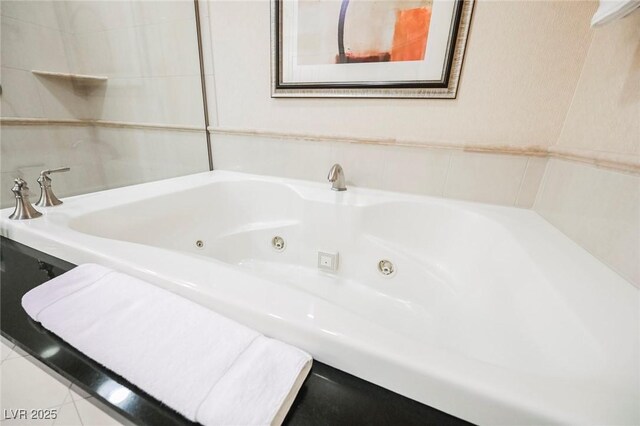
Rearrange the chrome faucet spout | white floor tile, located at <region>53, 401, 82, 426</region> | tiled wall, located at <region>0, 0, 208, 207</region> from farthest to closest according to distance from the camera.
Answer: tiled wall, located at <region>0, 0, 208, 207</region> < the chrome faucet spout < white floor tile, located at <region>53, 401, 82, 426</region>

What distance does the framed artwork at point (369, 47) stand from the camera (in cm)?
86

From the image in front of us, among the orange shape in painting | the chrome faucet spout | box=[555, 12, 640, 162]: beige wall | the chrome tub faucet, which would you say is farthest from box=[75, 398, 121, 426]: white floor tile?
the orange shape in painting

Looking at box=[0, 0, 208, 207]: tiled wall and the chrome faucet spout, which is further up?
box=[0, 0, 208, 207]: tiled wall

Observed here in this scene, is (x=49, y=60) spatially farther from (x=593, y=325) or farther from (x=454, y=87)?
(x=593, y=325)

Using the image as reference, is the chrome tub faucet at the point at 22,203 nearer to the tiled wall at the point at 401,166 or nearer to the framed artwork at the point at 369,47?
the tiled wall at the point at 401,166

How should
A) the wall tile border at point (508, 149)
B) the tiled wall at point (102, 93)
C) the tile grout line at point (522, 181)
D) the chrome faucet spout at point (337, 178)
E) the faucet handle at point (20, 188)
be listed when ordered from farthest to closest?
the tiled wall at point (102, 93)
the chrome faucet spout at point (337, 178)
the tile grout line at point (522, 181)
the faucet handle at point (20, 188)
the wall tile border at point (508, 149)

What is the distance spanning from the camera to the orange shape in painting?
87 centimetres

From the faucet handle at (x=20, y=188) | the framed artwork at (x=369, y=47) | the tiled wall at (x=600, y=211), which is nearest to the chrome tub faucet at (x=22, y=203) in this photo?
the faucet handle at (x=20, y=188)

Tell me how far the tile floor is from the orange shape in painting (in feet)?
4.27

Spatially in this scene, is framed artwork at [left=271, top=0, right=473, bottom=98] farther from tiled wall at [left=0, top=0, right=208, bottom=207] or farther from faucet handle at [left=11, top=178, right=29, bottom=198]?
faucet handle at [left=11, top=178, right=29, bottom=198]

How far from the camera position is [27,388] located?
47 cm

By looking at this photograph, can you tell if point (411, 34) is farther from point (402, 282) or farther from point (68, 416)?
point (68, 416)

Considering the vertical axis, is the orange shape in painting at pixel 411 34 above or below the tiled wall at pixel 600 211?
above

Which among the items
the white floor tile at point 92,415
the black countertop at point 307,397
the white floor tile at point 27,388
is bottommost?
the white floor tile at point 92,415
